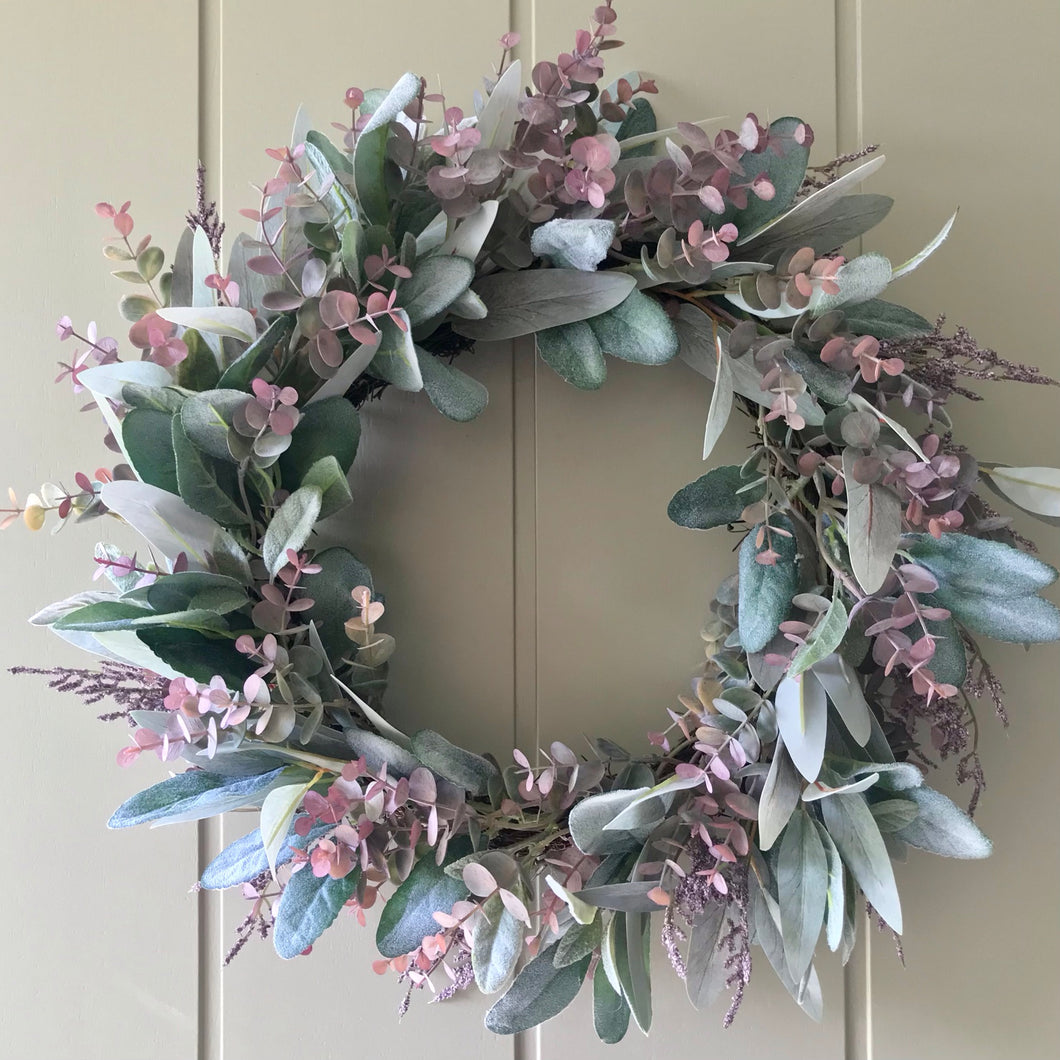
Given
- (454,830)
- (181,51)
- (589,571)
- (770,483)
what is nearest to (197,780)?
(454,830)

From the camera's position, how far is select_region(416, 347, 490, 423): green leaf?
0.62 metres

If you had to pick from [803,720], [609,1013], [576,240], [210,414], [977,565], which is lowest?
[609,1013]

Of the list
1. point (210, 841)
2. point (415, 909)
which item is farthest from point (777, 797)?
point (210, 841)

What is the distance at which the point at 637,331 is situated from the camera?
627 millimetres

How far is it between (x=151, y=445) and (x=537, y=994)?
484 mm

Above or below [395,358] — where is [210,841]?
below

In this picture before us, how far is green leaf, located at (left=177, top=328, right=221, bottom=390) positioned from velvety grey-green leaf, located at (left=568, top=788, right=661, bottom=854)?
400 millimetres

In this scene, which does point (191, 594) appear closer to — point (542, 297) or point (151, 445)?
point (151, 445)

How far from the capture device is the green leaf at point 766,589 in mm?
613

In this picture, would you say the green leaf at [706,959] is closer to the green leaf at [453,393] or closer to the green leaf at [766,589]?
the green leaf at [766,589]

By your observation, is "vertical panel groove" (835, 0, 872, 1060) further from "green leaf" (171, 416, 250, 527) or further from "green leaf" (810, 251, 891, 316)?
"green leaf" (171, 416, 250, 527)

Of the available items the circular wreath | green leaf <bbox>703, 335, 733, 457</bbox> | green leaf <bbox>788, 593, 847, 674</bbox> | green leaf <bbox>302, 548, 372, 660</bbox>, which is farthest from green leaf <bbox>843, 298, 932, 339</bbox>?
green leaf <bbox>302, 548, 372, 660</bbox>

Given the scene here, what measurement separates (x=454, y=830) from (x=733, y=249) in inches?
19.2

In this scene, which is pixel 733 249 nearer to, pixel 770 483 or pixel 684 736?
pixel 770 483
